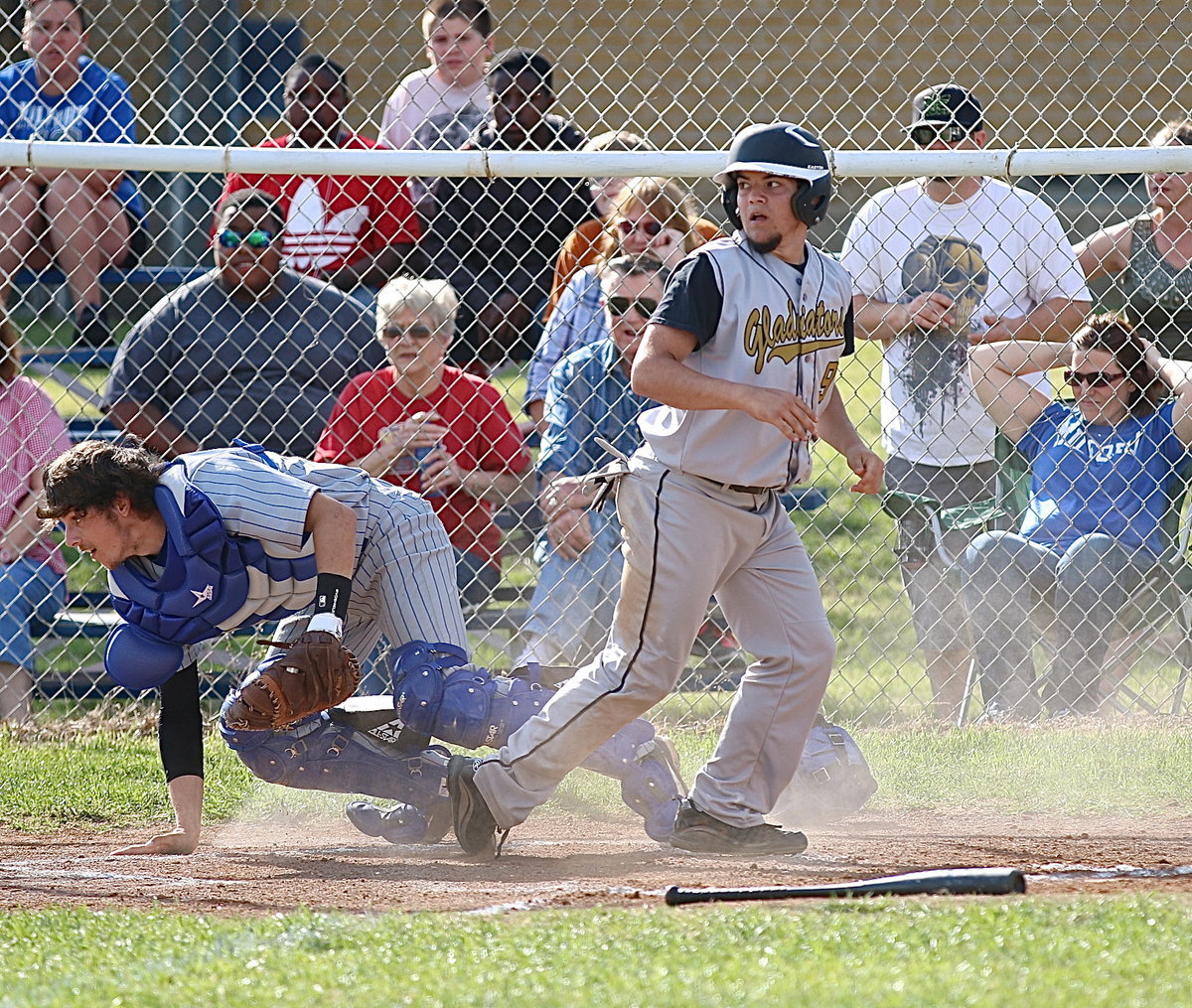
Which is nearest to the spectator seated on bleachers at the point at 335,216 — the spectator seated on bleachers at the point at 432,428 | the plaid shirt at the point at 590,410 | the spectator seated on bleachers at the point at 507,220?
the spectator seated on bleachers at the point at 507,220

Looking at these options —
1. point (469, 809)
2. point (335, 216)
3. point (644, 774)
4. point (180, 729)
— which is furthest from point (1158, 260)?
point (180, 729)

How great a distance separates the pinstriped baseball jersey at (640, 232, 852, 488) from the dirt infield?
1.08 metres

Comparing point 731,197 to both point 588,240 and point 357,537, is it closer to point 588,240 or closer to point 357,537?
→ point 357,537

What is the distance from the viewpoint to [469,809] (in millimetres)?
4523

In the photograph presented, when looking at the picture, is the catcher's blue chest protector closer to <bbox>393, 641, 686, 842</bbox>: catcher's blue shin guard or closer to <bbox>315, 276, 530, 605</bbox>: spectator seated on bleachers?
<bbox>393, 641, 686, 842</bbox>: catcher's blue shin guard

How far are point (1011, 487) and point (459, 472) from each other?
2194mm

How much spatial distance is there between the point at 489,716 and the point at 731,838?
83 centimetres

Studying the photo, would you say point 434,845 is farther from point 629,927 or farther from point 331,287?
point 331,287

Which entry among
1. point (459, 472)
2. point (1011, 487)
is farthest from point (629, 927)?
point (1011, 487)

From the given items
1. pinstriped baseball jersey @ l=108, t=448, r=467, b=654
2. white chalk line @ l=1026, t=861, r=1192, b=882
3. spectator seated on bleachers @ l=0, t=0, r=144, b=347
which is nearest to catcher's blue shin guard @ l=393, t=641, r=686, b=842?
Answer: pinstriped baseball jersey @ l=108, t=448, r=467, b=654

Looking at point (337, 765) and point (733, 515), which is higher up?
point (733, 515)

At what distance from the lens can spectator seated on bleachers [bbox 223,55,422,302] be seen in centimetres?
700

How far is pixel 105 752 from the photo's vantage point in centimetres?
606

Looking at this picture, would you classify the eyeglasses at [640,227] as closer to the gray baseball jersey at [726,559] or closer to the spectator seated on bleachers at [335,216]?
the spectator seated on bleachers at [335,216]
